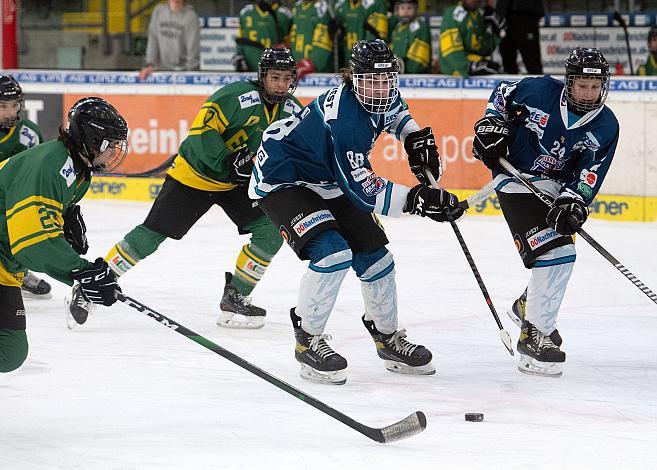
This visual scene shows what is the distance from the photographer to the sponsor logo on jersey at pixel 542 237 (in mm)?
4047

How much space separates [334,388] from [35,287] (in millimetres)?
2065

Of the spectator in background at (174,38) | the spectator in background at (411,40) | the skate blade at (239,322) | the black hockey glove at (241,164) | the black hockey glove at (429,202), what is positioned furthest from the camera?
the spectator in background at (174,38)

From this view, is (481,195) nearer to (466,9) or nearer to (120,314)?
(120,314)

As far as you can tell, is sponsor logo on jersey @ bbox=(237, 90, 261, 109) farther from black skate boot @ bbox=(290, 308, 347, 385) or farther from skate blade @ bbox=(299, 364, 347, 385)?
skate blade @ bbox=(299, 364, 347, 385)

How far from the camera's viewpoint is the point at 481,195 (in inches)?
181

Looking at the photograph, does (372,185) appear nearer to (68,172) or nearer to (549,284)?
(549,284)

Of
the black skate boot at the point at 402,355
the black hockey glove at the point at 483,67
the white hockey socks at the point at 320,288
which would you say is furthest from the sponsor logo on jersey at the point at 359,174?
the black hockey glove at the point at 483,67

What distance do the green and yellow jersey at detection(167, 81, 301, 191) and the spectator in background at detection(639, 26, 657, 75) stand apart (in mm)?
3832

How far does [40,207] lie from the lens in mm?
3062

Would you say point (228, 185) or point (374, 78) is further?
point (228, 185)

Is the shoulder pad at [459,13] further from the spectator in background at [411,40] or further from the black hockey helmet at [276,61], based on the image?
the black hockey helmet at [276,61]

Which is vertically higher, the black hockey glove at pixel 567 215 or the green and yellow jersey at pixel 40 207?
the green and yellow jersey at pixel 40 207

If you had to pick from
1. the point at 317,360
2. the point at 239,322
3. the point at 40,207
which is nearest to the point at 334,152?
the point at 317,360

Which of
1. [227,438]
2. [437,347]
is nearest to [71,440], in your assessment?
[227,438]
